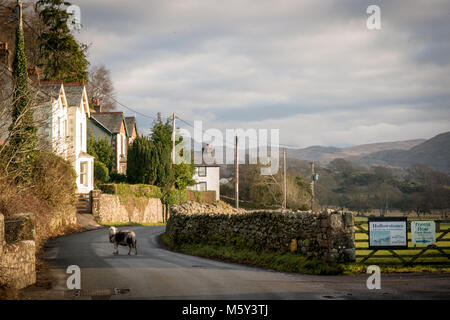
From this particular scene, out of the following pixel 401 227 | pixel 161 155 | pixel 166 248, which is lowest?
pixel 166 248

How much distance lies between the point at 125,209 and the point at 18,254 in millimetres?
31756

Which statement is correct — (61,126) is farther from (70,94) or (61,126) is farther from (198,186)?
(198,186)

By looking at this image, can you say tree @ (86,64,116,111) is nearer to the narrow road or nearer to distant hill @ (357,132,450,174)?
the narrow road

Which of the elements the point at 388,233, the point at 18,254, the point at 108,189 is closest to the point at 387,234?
the point at 388,233

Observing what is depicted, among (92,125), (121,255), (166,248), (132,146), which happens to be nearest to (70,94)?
(132,146)

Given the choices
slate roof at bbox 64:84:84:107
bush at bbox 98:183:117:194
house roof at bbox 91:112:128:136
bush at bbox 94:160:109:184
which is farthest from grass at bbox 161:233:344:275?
house roof at bbox 91:112:128:136

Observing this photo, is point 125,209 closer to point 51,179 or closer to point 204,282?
point 51,179

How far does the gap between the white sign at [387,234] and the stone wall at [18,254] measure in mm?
11389

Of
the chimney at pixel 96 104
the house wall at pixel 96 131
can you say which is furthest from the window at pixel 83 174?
the chimney at pixel 96 104

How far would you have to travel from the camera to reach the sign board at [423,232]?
15898mm

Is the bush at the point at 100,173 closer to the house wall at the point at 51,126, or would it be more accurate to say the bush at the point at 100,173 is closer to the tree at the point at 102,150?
the tree at the point at 102,150

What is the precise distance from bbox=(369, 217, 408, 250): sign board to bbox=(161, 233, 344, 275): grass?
6.27ft
